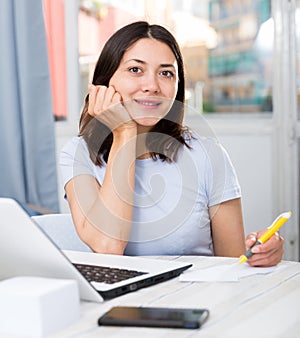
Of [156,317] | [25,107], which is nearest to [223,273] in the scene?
[156,317]

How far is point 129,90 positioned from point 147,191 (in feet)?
0.77

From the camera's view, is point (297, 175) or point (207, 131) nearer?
point (207, 131)

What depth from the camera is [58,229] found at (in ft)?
5.22

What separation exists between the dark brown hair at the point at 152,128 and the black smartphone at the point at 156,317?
72 centimetres

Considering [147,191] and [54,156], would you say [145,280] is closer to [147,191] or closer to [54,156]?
[147,191]

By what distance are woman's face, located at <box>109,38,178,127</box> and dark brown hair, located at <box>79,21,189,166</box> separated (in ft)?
0.07

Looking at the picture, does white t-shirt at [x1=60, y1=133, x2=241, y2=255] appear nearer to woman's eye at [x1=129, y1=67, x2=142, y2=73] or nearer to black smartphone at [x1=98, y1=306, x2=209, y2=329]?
woman's eye at [x1=129, y1=67, x2=142, y2=73]

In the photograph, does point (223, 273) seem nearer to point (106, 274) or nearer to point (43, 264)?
point (106, 274)

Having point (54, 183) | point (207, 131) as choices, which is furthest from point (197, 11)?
point (207, 131)

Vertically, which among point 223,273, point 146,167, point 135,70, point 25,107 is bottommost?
point 223,273

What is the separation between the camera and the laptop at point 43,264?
952 millimetres

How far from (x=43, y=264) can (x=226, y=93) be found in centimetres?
238

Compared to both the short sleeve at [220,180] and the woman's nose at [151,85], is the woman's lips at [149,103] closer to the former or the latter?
the woman's nose at [151,85]

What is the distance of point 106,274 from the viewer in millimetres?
1146
